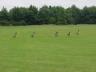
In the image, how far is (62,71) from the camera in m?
18.4

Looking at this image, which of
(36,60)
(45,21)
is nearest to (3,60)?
(36,60)

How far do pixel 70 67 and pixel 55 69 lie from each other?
116cm

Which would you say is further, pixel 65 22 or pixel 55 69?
pixel 65 22

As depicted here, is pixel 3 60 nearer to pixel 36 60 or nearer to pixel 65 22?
pixel 36 60

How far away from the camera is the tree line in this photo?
11944 cm

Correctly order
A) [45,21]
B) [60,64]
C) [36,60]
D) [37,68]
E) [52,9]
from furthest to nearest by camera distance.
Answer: [52,9] → [45,21] → [36,60] → [60,64] → [37,68]

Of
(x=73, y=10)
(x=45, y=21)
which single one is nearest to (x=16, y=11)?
(x=45, y=21)

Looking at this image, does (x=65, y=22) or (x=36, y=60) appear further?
(x=65, y=22)

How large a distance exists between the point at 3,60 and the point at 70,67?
5857 millimetres

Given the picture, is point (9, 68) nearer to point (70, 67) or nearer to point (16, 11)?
point (70, 67)

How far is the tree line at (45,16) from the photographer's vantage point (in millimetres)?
119438

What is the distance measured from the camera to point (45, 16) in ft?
399

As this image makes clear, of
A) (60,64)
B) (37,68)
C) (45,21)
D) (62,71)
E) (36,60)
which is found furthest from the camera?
(45,21)

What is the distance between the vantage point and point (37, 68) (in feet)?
64.7
